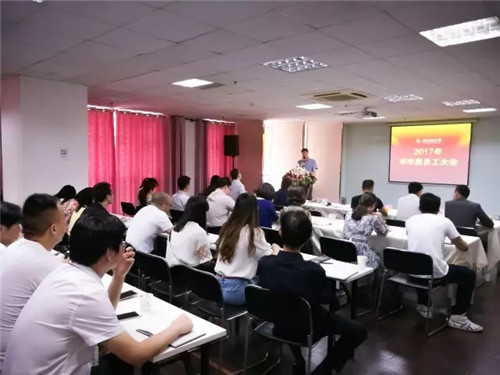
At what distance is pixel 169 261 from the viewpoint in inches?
133

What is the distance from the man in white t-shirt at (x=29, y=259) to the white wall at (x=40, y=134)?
11.3ft

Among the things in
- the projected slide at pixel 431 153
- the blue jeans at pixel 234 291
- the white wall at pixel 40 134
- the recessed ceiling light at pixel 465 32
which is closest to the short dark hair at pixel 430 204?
the recessed ceiling light at pixel 465 32

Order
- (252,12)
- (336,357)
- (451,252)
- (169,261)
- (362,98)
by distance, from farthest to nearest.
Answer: (362,98)
(451,252)
(169,261)
(252,12)
(336,357)

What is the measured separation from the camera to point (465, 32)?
314cm

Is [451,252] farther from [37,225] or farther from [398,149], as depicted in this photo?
[398,149]

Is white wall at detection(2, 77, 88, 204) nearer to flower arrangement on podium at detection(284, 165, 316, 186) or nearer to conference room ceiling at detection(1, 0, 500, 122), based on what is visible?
conference room ceiling at detection(1, 0, 500, 122)

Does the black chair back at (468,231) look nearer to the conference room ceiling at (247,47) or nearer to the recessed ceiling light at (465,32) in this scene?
the conference room ceiling at (247,47)

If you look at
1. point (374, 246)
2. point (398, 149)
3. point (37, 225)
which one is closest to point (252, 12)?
point (37, 225)

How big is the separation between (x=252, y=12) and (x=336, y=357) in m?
2.45

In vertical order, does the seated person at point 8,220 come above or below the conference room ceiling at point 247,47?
below

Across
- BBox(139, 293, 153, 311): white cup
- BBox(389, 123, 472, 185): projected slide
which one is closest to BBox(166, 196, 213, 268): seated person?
Answer: BBox(139, 293, 153, 311): white cup

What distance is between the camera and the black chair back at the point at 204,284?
2625mm

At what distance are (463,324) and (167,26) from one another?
12.4 ft

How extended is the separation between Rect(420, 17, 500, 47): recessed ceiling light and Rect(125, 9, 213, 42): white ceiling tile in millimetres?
1866
